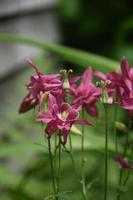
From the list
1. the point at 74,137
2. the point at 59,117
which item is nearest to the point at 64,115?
the point at 59,117

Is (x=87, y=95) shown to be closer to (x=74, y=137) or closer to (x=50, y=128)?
(x=50, y=128)

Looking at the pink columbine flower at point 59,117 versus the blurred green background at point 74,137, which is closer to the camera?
the pink columbine flower at point 59,117

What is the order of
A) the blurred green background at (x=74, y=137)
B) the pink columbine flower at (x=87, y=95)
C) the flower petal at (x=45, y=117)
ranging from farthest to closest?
1. the blurred green background at (x=74, y=137)
2. the pink columbine flower at (x=87, y=95)
3. the flower petal at (x=45, y=117)

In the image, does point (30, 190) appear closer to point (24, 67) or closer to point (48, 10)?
point (24, 67)

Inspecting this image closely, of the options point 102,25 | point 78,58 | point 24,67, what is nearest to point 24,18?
point 24,67

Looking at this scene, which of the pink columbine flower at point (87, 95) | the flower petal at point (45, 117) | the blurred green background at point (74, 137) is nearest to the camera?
the flower petal at point (45, 117)
